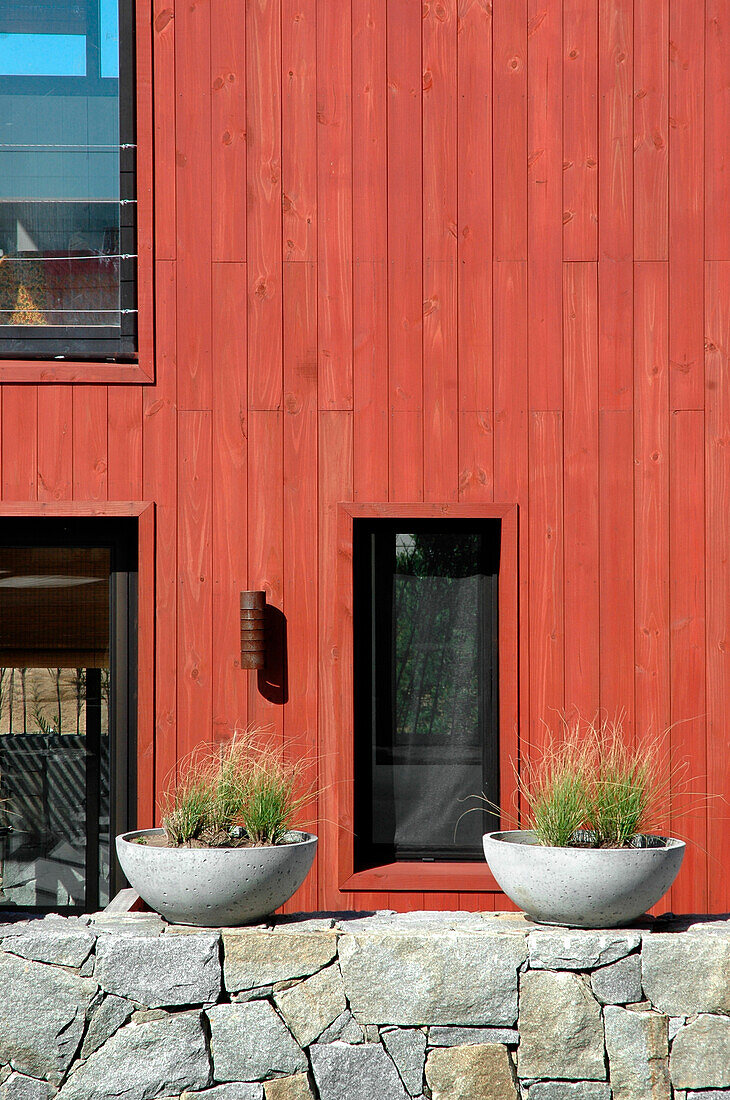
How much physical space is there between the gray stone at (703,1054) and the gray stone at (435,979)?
567 mm

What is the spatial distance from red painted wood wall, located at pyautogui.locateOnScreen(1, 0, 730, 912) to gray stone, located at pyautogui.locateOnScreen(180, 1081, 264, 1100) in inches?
86.6

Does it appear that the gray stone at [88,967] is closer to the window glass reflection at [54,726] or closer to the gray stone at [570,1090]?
the gray stone at [570,1090]

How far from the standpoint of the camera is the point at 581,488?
532cm

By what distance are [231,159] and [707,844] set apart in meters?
4.01

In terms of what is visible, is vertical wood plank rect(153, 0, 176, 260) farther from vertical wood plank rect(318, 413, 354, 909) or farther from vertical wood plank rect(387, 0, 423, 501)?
vertical wood plank rect(318, 413, 354, 909)

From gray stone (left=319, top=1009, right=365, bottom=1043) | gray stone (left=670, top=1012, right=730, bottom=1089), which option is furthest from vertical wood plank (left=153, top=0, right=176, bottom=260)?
gray stone (left=670, top=1012, right=730, bottom=1089)

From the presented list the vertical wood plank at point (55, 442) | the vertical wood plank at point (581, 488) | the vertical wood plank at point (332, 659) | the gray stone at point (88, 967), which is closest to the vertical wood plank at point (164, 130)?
the vertical wood plank at point (55, 442)

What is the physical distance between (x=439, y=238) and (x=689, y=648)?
2.32m

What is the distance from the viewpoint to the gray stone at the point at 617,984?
11.8ft

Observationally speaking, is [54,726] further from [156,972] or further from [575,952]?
[575,952]

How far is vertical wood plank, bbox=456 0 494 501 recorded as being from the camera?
17.5ft

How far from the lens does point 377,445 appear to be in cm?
532

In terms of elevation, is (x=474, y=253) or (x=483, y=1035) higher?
(x=474, y=253)

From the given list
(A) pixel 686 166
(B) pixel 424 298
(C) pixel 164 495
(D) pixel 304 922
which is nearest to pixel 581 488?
(B) pixel 424 298
